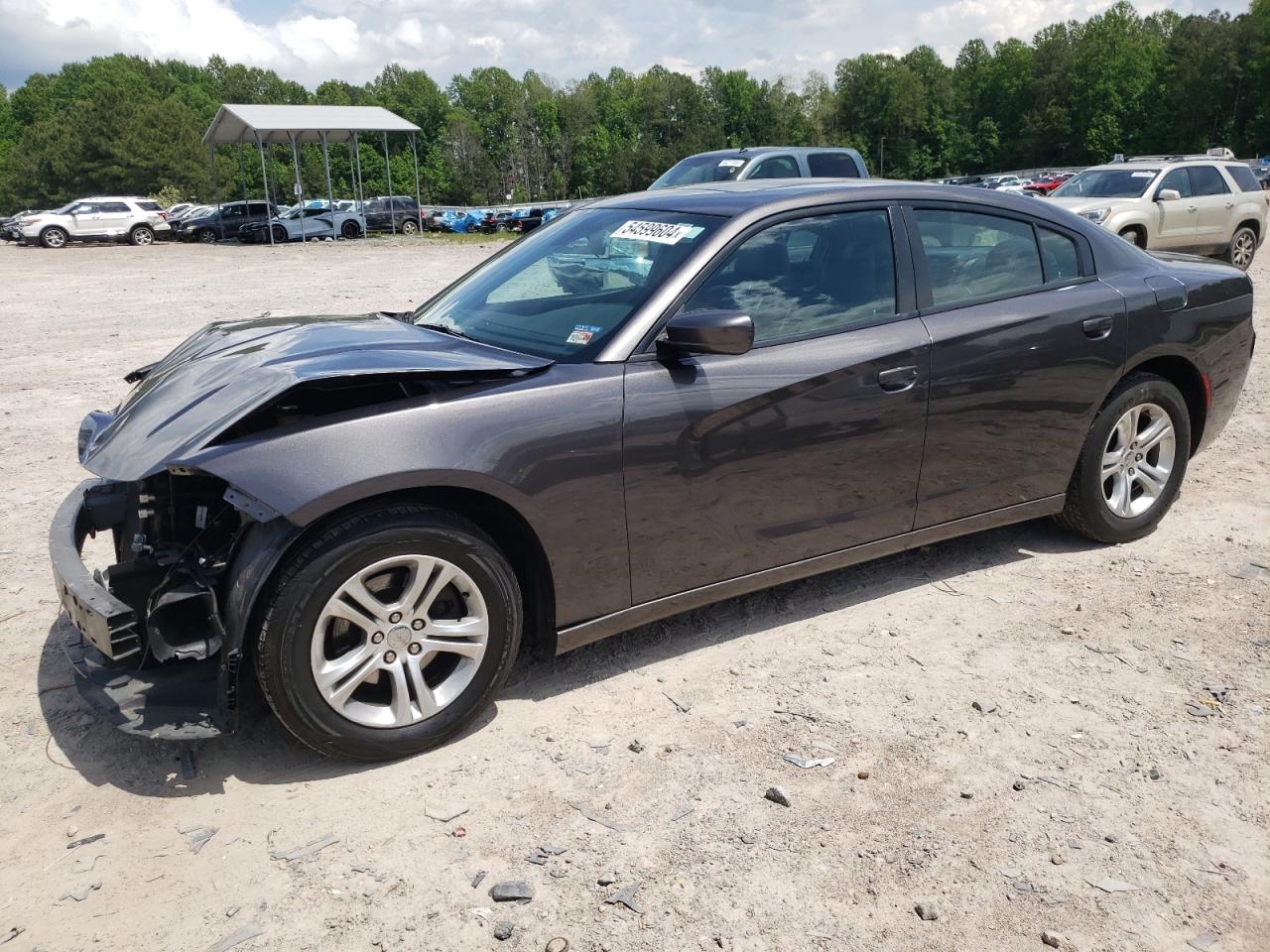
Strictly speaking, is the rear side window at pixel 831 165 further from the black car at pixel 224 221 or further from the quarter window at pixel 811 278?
the black car at pixel 224 221

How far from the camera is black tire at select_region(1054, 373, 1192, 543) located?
14.8ft

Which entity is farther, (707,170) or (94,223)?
(94,223)

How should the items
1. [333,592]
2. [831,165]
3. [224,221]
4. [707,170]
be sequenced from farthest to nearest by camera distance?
[224,221] < [831,165] < [707,170] < [333,592]

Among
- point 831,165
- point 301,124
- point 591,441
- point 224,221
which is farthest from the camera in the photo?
point 224,221

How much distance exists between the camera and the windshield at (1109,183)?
14.5 metres

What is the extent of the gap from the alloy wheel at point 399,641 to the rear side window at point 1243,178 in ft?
54.7

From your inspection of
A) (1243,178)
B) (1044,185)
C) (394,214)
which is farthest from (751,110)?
(1243,178)

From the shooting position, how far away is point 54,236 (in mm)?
33500

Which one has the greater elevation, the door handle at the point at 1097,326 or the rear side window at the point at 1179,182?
the rear side window at the point at 1179,182

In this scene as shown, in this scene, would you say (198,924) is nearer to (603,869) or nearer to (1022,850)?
(603,869)

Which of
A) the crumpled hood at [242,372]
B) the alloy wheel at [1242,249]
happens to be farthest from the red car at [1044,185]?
the crumpled hood at [242,372]

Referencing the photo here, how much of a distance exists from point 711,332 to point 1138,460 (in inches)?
104

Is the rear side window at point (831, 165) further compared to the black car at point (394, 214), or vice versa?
the black car at point (394, 214)

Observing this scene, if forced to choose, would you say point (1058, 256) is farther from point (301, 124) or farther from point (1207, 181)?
point (301, 124)
